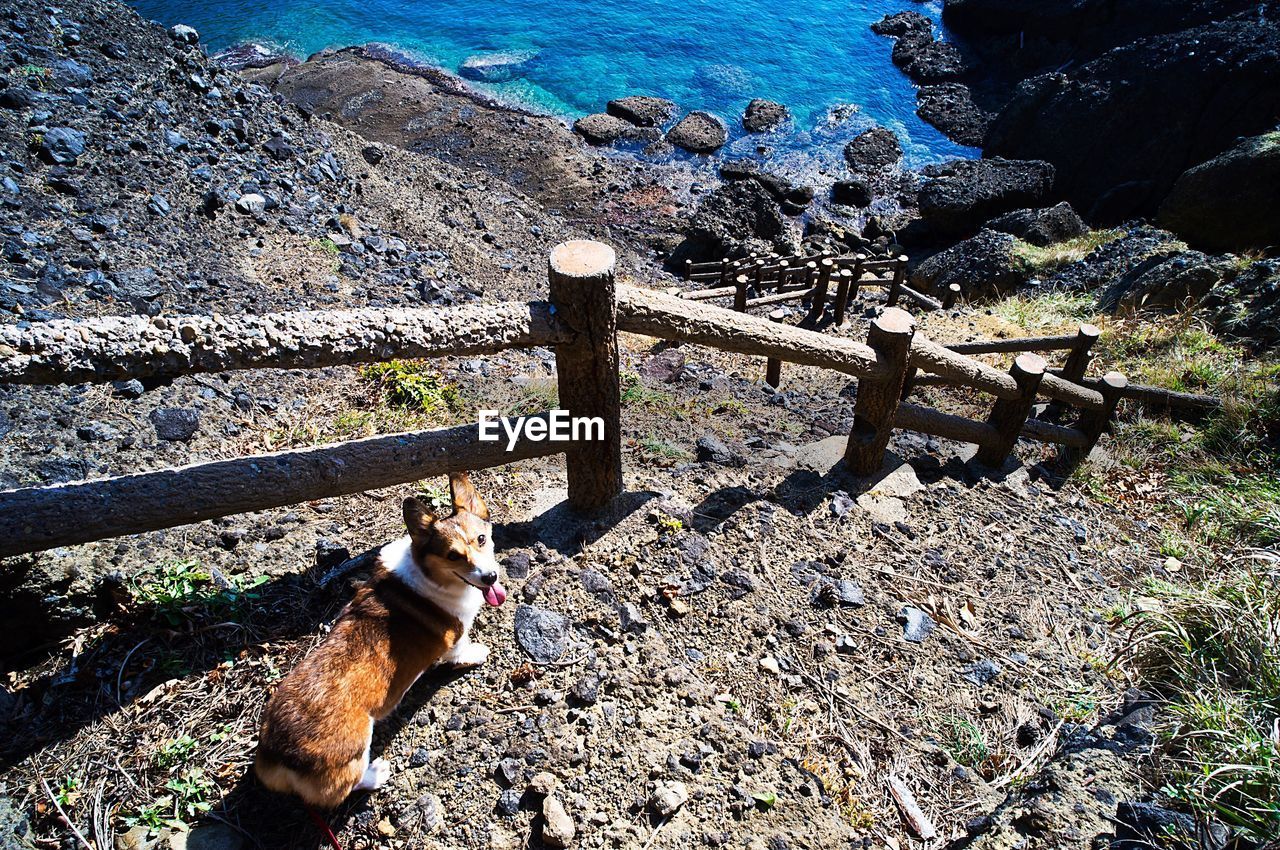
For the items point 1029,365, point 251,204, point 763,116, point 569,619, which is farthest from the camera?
point 763,116

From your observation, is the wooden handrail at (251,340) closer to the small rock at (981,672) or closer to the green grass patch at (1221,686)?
the small rock at (981,672)

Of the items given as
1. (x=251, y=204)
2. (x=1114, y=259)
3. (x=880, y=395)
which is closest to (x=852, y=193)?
(x=1114, y=259)

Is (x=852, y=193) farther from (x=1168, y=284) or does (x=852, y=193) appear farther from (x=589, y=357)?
(x=589, y=357)

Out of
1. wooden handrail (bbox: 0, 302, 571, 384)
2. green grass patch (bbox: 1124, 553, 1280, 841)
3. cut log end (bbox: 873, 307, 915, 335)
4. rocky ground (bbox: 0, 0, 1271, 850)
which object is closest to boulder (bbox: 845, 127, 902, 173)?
rocky ground (bbox: 0, 0, 1271, 850)

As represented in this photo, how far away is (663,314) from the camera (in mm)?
3621

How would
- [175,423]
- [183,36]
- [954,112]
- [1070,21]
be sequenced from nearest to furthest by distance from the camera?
[175,423] < [183,36] < [954,112] < [1070,21]

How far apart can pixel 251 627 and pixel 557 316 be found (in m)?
2.01

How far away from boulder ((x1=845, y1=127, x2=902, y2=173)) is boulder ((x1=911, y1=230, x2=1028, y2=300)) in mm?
7572

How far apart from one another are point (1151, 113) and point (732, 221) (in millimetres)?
11398

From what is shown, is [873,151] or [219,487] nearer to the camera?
[219,487]

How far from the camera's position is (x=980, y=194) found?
17344mm

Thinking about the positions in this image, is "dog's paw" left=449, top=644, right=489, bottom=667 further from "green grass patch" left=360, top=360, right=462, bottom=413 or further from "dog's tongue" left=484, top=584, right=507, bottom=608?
"green grass patch" left=360, top=360, right=462, bottom=413

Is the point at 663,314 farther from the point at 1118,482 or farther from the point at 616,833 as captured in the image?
the point at 1118,482

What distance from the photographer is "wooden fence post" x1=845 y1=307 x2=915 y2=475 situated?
4391 mm
